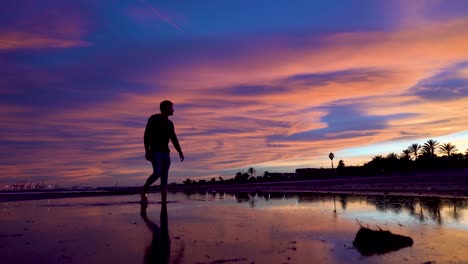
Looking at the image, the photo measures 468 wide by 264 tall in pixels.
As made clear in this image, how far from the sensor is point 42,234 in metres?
5.29

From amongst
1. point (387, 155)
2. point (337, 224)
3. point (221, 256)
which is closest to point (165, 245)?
point (221, 256)

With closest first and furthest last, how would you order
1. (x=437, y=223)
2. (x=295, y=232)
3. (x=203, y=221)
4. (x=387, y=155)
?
1. (x=295, y=232)
2. (x=437, y=223)
3. (x=203, y=221)
4. (x=387, y=155)

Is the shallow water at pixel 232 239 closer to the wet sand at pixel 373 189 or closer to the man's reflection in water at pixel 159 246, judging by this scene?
the man's reflection in water at pixel 159 246

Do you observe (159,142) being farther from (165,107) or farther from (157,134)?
(165,107)

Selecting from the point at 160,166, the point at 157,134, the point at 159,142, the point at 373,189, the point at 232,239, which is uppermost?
the point at 157,134

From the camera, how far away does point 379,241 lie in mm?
3938

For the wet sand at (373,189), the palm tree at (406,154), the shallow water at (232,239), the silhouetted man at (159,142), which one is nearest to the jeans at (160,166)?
the silhouetted man at (159,142)

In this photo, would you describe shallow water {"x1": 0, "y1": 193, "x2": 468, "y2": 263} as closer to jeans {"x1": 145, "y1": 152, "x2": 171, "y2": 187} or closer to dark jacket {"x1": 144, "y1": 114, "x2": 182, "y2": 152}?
jeans {"x1": 145, "y1": 152, "x2": 171, "y2": 187}

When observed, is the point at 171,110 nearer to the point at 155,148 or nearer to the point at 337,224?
the point at 155,148

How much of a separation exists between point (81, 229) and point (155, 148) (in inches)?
132

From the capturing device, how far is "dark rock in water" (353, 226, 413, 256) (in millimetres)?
3850

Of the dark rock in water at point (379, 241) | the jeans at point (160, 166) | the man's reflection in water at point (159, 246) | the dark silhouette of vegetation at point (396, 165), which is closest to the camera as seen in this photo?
the man's reflection in water at point (159, 246)

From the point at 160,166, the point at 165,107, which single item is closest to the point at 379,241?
→ the point at 160,166

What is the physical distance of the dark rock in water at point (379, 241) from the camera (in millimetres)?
3850
